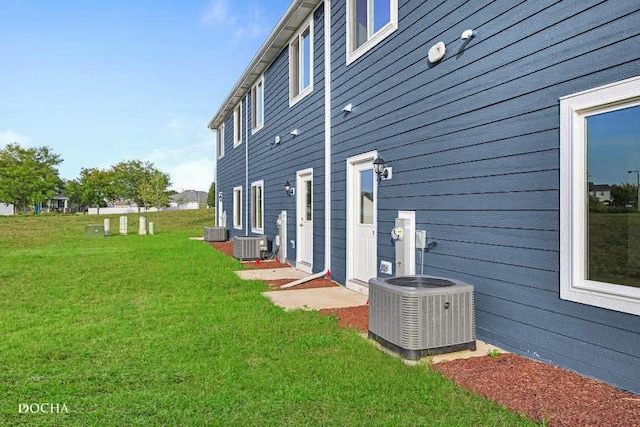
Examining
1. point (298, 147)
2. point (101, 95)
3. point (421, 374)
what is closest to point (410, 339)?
point (421, 374)

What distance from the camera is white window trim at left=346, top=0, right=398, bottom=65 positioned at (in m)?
5.37

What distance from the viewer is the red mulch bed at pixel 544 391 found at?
2.44m

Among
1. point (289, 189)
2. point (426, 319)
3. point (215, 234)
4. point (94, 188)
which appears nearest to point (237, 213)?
point (215, 234)

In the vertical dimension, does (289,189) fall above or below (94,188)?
below

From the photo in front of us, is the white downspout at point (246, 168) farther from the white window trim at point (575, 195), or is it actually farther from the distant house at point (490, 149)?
the white window trim at point (575, 195)

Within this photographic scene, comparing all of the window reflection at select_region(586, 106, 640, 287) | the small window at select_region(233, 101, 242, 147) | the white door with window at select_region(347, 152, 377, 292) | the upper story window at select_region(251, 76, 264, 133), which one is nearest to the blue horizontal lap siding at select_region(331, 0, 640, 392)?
the window reflection at select_region(586, 106, 640, 287)

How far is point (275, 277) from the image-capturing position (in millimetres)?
Result: 8039

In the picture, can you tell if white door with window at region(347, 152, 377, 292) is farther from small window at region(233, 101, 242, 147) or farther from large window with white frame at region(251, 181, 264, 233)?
small window at region(233, 101, 242, 147)

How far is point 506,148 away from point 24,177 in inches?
2276

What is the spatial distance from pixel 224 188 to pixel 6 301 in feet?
41.2

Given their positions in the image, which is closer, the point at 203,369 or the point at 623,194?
the point at 623,194

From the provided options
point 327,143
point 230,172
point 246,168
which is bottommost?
point 327,143

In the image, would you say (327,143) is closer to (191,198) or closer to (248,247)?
(248,247)

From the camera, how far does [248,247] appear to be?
1049 cm
